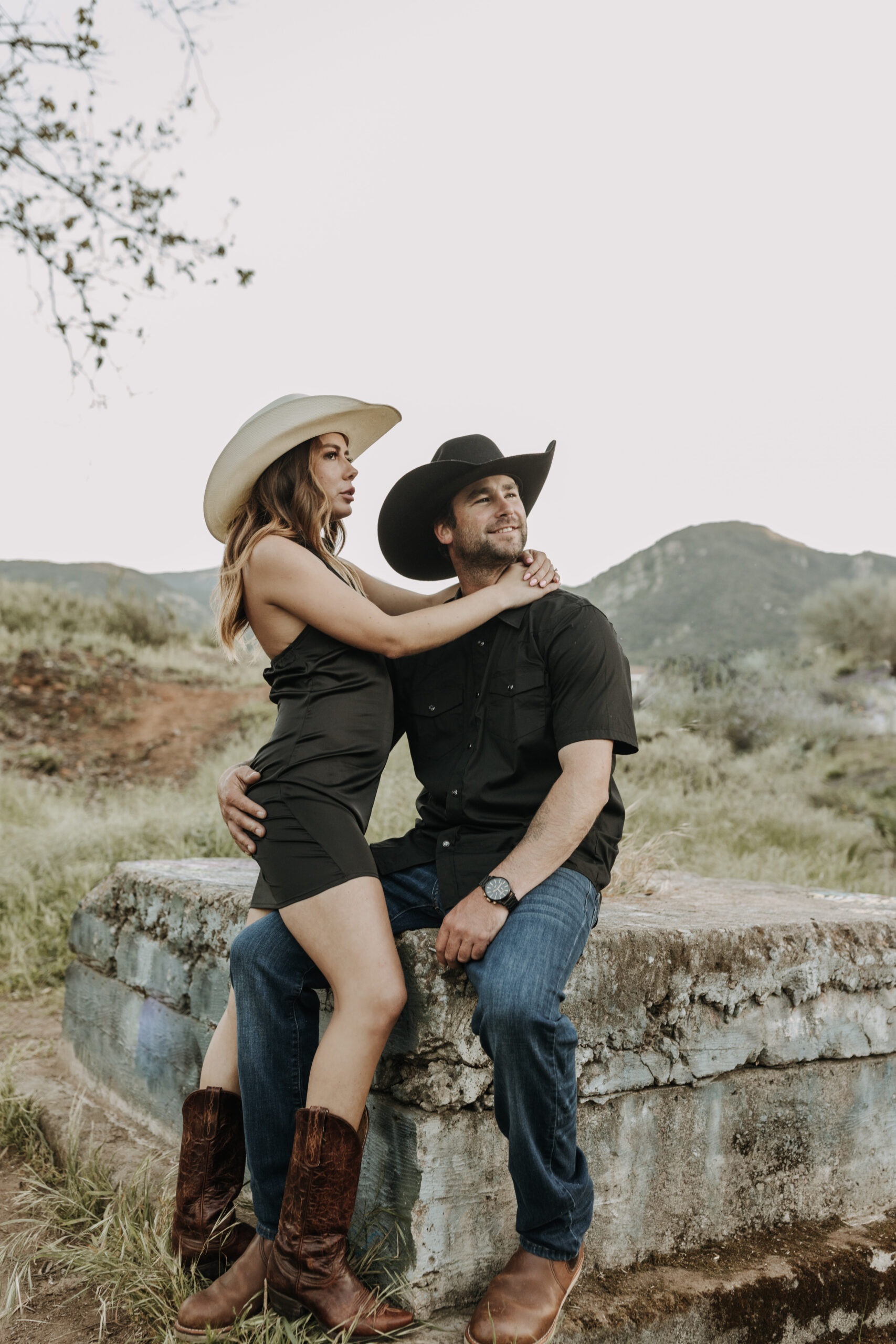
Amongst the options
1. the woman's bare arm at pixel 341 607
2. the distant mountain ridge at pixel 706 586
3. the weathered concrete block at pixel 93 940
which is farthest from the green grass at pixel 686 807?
the distant mountain ridge at pixel 706 586

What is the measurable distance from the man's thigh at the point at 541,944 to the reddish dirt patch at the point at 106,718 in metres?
10.4

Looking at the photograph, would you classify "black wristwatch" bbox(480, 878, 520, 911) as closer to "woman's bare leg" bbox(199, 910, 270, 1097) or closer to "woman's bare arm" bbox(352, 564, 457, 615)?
"woman's bare leg" bbox(199, 910, 270, 1097)

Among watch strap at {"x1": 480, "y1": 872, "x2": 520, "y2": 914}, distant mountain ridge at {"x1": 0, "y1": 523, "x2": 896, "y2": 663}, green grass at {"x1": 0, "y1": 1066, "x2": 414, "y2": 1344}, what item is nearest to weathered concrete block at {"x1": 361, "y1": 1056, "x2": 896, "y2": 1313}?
green grass at {"x1": 0, "y1": 1066, "x2": 414, "y2": 1344}

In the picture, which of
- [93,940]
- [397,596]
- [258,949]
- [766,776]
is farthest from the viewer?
[766,776]

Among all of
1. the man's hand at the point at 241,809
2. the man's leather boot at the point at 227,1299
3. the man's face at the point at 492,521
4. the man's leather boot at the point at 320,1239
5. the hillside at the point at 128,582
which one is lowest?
the man's leather boot at the point at 227,1299

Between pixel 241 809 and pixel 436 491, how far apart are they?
1.13m

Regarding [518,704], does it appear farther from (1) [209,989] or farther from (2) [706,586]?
(2) [706,586]

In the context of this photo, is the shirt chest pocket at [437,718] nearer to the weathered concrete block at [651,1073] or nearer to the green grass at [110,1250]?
the weathered concrete block at [651,1073]

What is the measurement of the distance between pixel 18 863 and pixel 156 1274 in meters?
4.19

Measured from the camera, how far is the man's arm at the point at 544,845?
2.31 metres

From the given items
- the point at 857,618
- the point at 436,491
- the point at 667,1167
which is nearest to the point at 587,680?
the point at 436,491

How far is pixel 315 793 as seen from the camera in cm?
248

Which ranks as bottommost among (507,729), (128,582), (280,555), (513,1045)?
(513,1045)

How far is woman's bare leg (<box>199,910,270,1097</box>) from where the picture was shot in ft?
8.45
